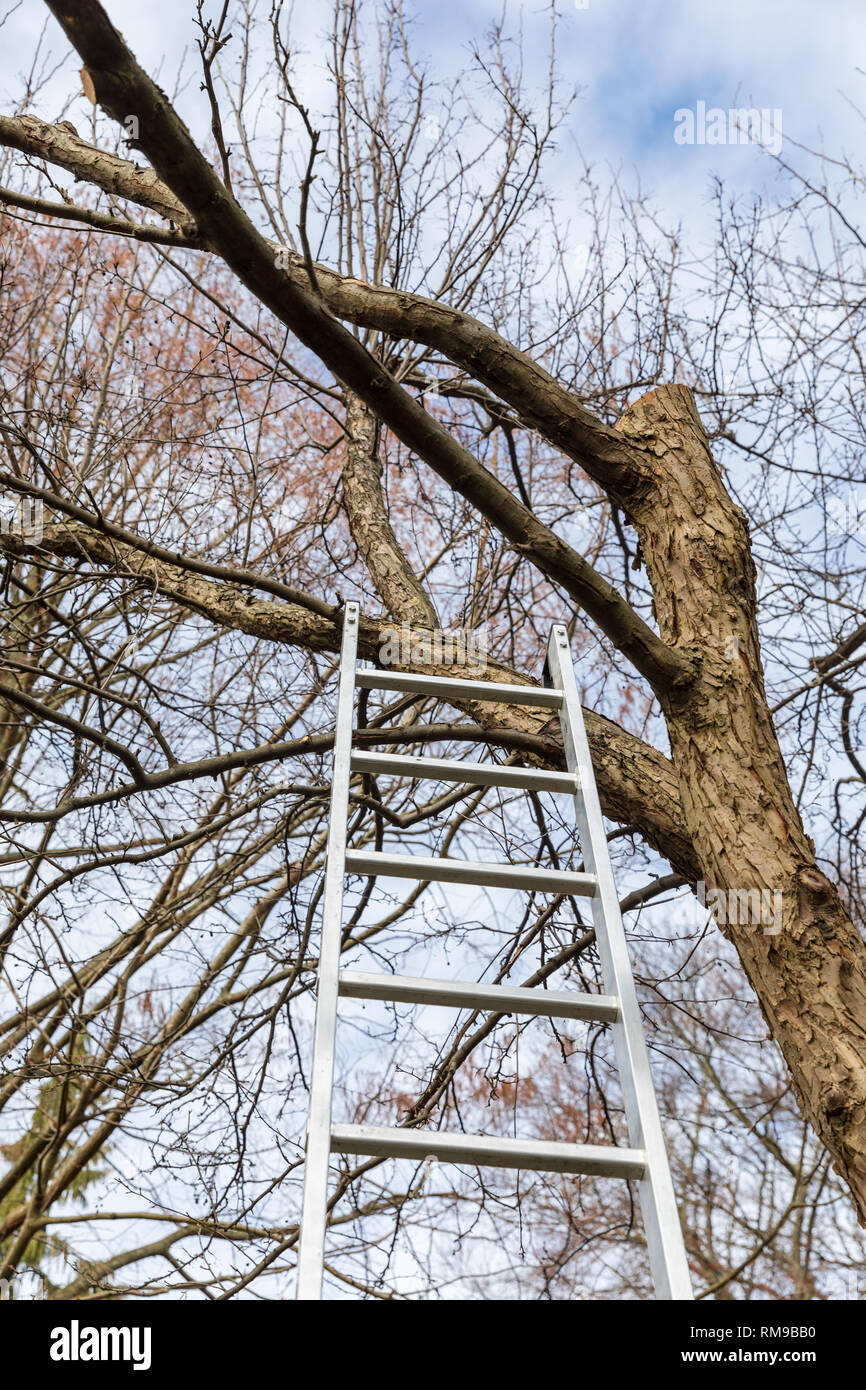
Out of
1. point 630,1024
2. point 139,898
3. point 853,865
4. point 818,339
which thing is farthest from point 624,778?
point 818,339

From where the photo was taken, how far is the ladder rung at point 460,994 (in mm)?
1819

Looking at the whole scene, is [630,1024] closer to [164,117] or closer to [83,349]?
[164,117]

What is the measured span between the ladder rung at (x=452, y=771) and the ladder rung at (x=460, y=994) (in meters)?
0.59

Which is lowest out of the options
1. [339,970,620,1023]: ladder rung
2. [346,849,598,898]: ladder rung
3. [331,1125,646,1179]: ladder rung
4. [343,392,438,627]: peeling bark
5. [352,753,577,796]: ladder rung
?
[331,1125,646,1179]: ladder rung

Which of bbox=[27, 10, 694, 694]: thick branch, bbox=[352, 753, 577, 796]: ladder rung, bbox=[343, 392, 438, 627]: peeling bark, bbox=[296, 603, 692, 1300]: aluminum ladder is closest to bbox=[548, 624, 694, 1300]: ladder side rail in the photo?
bbox=[296, 603, 692, 1300]: aluminum ladder

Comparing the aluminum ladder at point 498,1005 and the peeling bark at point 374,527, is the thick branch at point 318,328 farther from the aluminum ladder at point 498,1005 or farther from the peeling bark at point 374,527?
the peeling bark at point 374,527

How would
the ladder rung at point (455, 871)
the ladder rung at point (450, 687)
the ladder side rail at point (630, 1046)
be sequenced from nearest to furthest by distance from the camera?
the ladder side rail at point (630, 1046) < the ladder rung at point (455, 871) < the ladder rung at point (450, 687)

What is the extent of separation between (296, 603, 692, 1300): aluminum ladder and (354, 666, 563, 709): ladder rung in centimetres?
9

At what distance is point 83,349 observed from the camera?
17.3 ft

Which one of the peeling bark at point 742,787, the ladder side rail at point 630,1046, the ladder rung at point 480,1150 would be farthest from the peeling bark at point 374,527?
the ladder rung at point 480,1150

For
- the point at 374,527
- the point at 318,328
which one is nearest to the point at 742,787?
the point at 318,328

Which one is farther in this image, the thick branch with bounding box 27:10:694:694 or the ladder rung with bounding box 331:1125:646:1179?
the thick branch with bounding box 27:10:694:694

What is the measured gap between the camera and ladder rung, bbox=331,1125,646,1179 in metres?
1.59

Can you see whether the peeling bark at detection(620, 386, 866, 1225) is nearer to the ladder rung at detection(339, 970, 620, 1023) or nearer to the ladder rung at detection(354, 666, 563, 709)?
the ladder rung at detection(354, 666, 563, 709)
